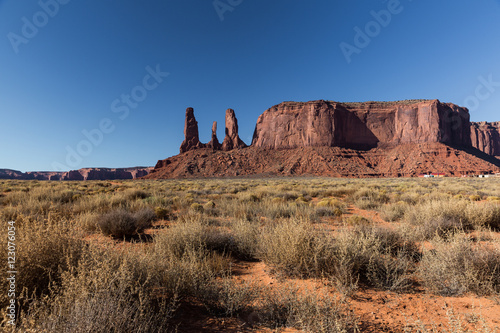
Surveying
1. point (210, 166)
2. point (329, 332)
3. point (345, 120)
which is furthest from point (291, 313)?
point (345, 120)

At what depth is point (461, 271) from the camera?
2637mm

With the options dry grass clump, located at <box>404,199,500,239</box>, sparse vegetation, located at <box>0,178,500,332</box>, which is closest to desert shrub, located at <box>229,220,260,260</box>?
sparse vegetation, located at <box>0,178,500,332</box>

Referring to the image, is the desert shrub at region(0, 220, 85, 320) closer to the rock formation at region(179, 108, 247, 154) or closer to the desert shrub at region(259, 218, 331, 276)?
the desert shrub at region(259, 218, 331, 276)

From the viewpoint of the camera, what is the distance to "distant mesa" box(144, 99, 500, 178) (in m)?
57.7

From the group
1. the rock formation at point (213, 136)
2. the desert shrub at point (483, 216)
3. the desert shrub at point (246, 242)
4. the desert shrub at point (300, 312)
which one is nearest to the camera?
the desert shrub at point (300, 312)

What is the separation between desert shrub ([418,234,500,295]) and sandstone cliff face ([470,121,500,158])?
493ft

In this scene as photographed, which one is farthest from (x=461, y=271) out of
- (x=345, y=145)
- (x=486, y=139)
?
(x=486, y=139)

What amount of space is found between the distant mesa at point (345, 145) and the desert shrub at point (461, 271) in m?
53.3

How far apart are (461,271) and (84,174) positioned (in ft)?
455

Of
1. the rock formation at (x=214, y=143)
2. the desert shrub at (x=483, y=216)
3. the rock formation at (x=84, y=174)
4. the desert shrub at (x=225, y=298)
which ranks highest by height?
the rock formation at (x=214, y=143)

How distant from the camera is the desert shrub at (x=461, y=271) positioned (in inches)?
97.1

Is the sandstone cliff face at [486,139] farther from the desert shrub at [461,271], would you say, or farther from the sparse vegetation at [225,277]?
the sparse vegetation at [225,277]

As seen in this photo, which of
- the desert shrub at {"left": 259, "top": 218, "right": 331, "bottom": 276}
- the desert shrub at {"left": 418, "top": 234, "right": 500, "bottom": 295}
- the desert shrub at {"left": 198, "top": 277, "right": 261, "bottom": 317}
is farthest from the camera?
the desert shrub at {"left": 259, "top": 218, "right": 331, "bottom": 276}

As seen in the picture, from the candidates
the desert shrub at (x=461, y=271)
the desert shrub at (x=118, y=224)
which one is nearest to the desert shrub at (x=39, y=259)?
the desert shrub at (x=118, y=224)
